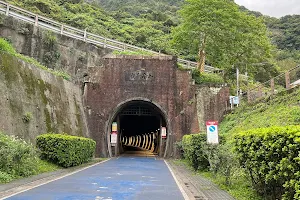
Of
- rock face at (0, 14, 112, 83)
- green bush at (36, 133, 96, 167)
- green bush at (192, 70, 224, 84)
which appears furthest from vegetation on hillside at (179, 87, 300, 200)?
rock face at (0, 14, 112, 83)

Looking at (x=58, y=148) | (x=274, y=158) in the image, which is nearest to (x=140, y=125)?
(x=58, y=148)

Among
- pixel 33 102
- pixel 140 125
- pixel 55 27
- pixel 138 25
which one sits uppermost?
pixel 138 25

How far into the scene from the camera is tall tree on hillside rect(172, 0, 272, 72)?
28.9 meters

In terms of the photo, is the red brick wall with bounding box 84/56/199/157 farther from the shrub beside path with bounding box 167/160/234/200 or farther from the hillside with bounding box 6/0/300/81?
the shrub beside path with bounding box 167/160/234/200

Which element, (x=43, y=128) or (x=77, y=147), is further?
(x=43, y=128)

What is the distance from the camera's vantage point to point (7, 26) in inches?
888

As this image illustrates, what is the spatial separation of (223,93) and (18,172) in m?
18.5

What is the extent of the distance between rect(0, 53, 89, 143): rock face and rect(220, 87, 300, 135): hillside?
10.1m

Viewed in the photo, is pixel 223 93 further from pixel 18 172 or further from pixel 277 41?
pixel 277 41

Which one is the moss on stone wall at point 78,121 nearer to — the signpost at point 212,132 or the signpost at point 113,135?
the signpost at point 113,135

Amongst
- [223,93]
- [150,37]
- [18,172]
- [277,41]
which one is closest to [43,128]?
[18,172]

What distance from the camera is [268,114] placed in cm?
1811

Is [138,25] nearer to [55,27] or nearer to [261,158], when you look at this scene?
[55,27]

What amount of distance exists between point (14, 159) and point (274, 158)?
7.77m
